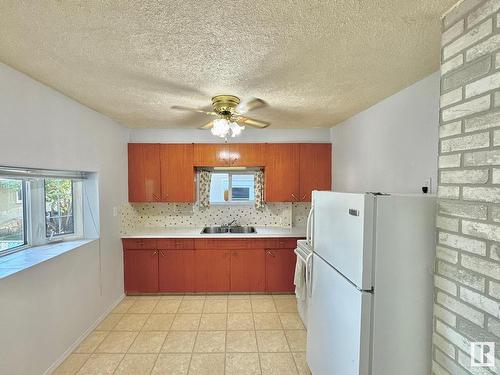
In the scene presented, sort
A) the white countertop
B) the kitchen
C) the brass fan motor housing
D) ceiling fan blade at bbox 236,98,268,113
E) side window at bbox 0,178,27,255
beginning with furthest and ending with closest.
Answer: the white countertop < the brass fan motor housing < ceiling fan blade at bbox 236,98,268,113 < side window at bbox 0,178,27,255 < the kitchen

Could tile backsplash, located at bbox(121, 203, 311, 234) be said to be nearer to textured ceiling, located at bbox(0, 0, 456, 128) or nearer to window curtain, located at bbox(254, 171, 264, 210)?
window curtain, located at bbox(254, 171, 264, 210)

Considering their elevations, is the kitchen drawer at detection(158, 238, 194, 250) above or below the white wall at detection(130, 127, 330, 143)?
below

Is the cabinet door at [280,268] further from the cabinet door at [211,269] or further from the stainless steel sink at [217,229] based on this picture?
the stainless steel sink at [217,229]

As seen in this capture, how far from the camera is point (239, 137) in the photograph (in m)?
3.68

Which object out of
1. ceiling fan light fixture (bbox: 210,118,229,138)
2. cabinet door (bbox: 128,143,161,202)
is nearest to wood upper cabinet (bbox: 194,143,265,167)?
cabinet door (bbox: 128,143,161,202)

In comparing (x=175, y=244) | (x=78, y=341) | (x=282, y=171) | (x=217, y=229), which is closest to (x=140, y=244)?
(x=175, y=244)

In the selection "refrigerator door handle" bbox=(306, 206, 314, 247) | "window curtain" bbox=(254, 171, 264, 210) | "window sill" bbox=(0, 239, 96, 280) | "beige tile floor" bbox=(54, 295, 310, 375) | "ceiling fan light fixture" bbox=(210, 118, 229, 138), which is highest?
"ceiling fan light fixture" bbox=(210, 118, 229, 138)

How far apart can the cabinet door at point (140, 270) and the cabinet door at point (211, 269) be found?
22.9 inches

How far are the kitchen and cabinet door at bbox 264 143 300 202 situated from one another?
30mm

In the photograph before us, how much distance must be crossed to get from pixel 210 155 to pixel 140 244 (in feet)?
5.17

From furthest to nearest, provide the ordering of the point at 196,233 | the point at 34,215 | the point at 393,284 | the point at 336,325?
the point at 196,233 < the point at 34,215 < the point at 336,325 < the point at 393,284

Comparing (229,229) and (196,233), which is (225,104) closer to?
(196,233)

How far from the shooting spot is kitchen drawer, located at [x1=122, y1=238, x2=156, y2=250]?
336cm

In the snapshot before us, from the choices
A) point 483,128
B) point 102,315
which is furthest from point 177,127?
point 483,128
